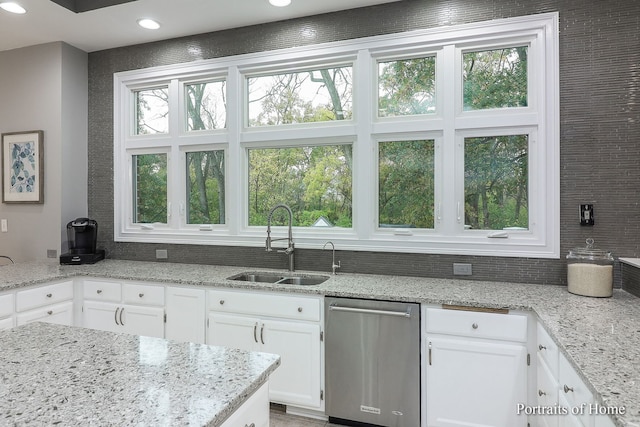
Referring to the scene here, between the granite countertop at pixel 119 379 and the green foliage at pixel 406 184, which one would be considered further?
the green foliage at pixel 406 184

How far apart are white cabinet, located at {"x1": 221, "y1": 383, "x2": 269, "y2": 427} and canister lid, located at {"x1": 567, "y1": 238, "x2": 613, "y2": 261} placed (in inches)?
82.0

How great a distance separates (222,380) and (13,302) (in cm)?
235

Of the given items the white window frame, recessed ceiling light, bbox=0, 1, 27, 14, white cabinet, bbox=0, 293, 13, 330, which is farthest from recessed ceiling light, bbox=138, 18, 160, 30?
white cabinet, bbox=0, 293, 13, 330

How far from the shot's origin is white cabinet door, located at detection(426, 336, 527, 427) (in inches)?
79.6

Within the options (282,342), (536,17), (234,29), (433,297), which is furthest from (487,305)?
(234,29)

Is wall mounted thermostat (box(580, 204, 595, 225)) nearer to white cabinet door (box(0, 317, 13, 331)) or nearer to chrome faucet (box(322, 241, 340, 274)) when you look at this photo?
chrome faucet (box(322, 241, 340, 274))

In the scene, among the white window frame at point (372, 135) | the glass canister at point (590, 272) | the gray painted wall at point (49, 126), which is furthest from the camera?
the gray painted wall at point (49, 126)

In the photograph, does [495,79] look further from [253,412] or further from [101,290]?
[101,290]

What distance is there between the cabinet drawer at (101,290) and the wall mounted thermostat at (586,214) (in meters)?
3.30

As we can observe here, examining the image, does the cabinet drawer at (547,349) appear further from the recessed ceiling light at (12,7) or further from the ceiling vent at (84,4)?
the recessed ceiling light at (12,7)

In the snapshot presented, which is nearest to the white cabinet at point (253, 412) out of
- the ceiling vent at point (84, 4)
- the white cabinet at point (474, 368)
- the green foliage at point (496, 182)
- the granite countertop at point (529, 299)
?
the granite countertop at point (529, 299)

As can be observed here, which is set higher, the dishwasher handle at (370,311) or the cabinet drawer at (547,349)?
the dishwasher handle at (370,311)

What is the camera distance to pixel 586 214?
7.80 ft

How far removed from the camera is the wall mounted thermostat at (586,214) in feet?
7.79
